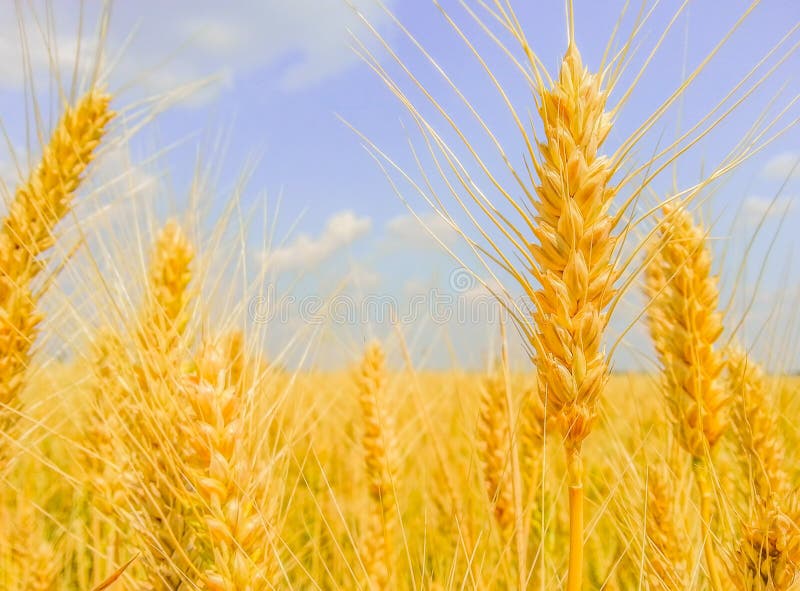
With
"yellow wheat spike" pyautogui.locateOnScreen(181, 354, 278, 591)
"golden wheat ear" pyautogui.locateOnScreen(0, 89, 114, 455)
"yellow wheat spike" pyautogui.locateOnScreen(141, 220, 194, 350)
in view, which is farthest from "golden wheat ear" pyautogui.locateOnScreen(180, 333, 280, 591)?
"golden wheat ear" pyautogui.locateOnScreen(0, 89, 114, 455)

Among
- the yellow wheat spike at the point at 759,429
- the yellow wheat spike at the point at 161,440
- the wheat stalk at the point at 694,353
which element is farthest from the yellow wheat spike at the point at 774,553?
the yellow wheat spike at the point at 161,440

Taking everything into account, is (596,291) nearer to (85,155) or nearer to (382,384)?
(382,384)

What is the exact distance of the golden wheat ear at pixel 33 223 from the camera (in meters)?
1.93

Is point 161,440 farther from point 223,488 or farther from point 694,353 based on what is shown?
point 694,353

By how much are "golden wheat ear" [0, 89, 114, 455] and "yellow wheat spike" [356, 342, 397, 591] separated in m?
1.22

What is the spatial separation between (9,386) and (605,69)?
1.85m

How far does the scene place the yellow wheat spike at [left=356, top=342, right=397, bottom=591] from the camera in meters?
2.44

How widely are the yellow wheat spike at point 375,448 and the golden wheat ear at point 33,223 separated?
4.01ft

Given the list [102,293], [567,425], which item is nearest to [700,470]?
[567,425]

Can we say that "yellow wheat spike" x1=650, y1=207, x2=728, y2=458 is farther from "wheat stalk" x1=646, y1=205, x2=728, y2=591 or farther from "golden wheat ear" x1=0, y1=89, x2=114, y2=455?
"golden wheat ear" x1=0, y1=89, x2=114, y2=455

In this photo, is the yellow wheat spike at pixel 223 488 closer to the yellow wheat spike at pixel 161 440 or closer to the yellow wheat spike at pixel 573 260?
the yellow wheat spike at pixel 161 440

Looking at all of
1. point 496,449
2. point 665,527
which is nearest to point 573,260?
point 665,527

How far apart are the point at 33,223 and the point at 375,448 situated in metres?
1.47

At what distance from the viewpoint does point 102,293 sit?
1783 mm
